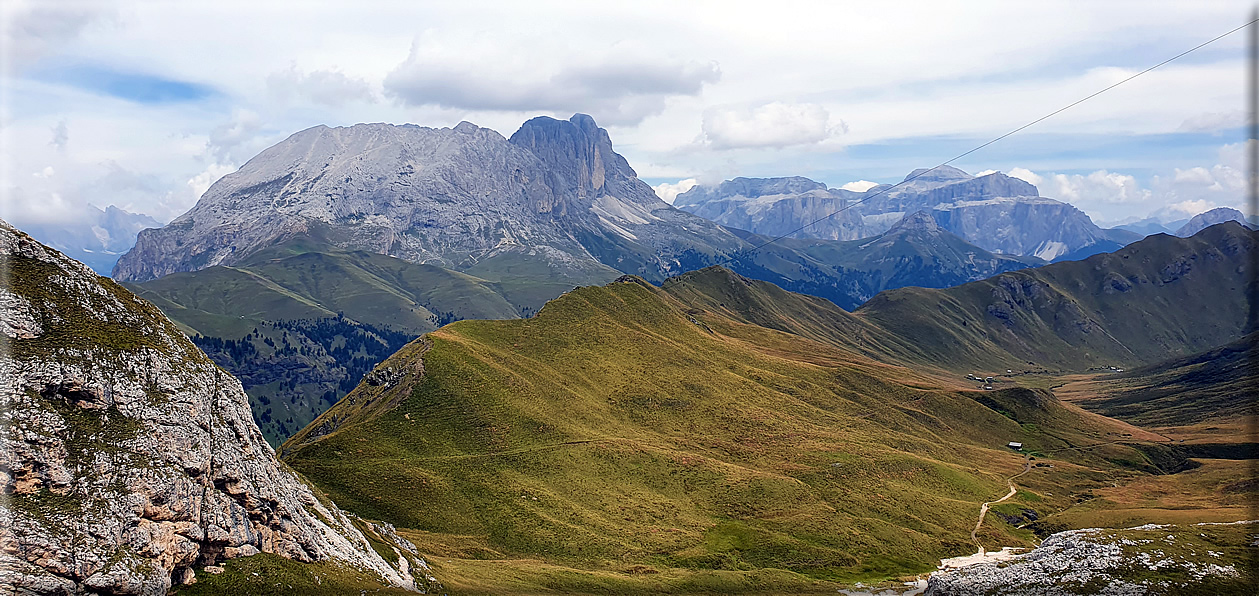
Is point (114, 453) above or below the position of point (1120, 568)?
above

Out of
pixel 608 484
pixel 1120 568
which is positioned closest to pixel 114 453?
pixel 608 484

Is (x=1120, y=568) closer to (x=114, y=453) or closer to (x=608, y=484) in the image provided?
(x=608, y=484)

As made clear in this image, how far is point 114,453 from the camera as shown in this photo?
59438 mm

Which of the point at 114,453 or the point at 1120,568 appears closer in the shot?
the point at 114,453

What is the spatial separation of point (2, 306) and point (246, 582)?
30376mm

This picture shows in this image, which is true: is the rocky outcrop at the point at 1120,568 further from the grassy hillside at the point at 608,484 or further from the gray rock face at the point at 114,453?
the gray rock face at the point at 114,453

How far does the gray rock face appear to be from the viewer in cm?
5347

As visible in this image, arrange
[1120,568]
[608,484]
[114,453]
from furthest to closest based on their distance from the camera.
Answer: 1. [608,484]
2. [1120,568]
3. [114,453]

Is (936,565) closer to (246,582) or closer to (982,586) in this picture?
(982,586)

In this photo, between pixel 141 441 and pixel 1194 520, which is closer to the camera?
pixel 141 441

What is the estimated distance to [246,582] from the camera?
63.6 metres

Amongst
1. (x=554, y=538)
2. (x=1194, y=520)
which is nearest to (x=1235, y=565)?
(x=1194, y=520)

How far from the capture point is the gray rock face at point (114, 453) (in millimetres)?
53469

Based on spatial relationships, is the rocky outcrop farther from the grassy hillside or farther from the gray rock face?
the gray rock face
